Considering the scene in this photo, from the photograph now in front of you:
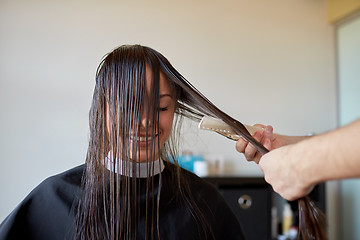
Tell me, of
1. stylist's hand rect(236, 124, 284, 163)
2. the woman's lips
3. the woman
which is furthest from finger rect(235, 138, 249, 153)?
the woman's lips

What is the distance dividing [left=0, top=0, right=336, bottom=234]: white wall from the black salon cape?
120cm

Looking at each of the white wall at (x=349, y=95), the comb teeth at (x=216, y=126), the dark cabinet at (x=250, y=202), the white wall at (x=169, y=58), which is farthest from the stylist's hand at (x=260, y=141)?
the white wall at (x=349, y=95)

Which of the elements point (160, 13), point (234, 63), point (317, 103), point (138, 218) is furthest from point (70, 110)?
point (317, 103)

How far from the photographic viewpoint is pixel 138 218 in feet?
3.70

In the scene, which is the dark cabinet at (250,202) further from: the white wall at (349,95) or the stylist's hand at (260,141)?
the stylist's hand at (260,141)

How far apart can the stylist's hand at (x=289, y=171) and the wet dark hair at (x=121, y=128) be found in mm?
130

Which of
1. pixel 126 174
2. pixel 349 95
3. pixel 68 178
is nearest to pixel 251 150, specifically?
pixel 126 174

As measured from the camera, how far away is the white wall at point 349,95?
10.2 feet

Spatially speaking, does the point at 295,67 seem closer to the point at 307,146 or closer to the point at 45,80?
the point at 45,80

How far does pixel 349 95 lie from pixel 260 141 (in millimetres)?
2378

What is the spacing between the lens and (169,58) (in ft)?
9.14

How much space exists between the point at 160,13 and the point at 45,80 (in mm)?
972

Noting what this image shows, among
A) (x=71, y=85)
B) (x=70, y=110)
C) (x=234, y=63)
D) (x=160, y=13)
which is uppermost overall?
(x=160, y=13)

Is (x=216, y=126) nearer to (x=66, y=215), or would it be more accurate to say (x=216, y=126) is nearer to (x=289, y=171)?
(x=289, y=171)
